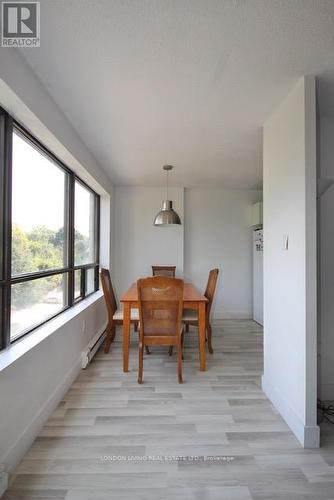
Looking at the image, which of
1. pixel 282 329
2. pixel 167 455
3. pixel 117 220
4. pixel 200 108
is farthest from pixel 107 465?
pixel 117 220

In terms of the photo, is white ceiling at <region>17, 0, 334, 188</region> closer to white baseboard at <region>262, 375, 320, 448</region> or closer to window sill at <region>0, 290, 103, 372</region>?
window sill at <region>0, 290, 103, 372</region>

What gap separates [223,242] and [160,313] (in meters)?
2.76

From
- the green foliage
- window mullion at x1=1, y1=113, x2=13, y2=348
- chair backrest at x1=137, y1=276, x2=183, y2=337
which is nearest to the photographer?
window mullion at x1=1, y1=113, x2=13, y2=348

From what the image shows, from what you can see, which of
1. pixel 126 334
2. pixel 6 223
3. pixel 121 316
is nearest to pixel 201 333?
pixel 126 334

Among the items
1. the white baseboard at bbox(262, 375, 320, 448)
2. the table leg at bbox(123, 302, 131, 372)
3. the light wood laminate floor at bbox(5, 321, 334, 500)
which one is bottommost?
the light wood laminate floor at bbox(5, 321, 334, 500)

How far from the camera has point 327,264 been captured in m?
2.20

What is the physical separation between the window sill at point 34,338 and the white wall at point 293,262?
1788 mm

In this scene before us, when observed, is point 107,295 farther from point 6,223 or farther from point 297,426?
point 297,426

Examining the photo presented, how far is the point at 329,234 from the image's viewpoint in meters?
2.20

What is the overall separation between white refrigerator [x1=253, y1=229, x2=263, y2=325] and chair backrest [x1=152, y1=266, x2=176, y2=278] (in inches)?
58.0

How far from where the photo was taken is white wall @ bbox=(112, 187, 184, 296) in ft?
15.7

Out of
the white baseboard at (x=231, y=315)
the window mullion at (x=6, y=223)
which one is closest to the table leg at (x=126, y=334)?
the window mullion at (x=6, y=223)

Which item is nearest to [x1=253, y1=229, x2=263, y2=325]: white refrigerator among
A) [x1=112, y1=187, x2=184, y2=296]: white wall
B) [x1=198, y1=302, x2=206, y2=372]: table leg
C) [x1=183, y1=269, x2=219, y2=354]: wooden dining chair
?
[x1=112, y1=187, x2=184, y2=296]: white wall

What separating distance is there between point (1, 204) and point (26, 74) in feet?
2.64
